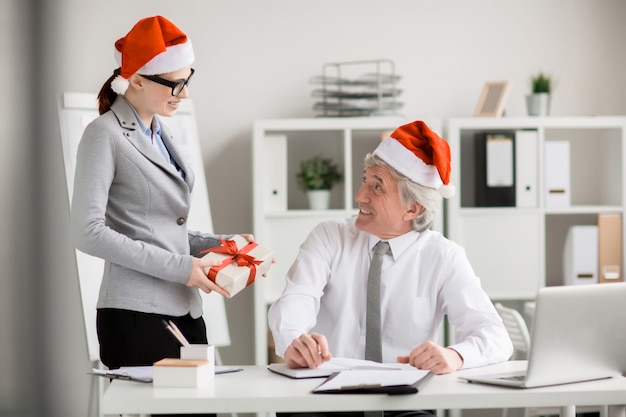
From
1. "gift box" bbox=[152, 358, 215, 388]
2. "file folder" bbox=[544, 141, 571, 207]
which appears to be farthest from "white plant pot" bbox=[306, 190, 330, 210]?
"gift box" bbox=[152, 358, 215, 388]

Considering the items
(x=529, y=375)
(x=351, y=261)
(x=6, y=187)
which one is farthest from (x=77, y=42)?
(x=529, y=375)

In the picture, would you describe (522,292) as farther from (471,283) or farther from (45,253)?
(45,253)

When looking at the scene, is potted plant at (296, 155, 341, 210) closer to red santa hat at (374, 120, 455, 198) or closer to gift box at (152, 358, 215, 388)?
red santa hat at (374, 120, 455, 198)

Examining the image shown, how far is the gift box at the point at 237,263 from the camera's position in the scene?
2.05 metres

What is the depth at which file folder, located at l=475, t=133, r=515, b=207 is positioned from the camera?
3.93 m

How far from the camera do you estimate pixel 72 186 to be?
3438mm

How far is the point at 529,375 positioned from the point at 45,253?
2.96m

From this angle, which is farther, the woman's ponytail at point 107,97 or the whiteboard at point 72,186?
the whiteboard at point 72,186

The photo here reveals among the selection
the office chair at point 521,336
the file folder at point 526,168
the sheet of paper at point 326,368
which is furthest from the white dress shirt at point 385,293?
the file folder at point 526,168

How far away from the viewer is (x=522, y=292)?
12.9 ft

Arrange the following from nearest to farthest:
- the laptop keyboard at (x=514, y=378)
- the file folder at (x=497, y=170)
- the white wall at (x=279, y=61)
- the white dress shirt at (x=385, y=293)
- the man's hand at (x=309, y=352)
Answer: the laptop keyboard at (x=514, y=378) → the man's hand at (x=309, y=352) → the white dress shirt at (x=385, y=293) → the file folder at (x=497, y=170) → the white wall at (x=279, y=61)

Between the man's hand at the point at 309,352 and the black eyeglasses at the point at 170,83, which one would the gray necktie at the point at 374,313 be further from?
the black eyeglasses at the point at 170,83

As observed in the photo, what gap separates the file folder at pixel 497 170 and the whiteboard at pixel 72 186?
131 cm

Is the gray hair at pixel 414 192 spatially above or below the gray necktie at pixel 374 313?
above
